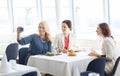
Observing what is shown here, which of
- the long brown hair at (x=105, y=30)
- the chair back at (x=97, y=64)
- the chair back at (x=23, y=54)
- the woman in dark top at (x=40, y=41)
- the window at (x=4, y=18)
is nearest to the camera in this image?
the chair back at (x=97, y=64)

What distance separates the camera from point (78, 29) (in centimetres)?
595

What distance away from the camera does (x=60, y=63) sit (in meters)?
3.73

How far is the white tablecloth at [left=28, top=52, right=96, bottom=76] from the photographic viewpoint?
3.68 metres

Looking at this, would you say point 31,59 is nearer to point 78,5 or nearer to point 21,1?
point 78,5

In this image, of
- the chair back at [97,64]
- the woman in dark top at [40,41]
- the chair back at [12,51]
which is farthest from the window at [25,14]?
the chair back at [97,64]

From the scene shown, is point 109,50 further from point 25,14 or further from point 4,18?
point 4,18

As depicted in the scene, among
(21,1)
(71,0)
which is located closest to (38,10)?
(21,1)

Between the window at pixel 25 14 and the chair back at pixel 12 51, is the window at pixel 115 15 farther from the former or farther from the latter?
the window at pixel 25 14

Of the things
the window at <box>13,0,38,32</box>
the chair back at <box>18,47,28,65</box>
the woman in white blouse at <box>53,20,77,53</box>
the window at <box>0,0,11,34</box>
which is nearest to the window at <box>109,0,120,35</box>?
the woman in white blouse at <box>53,20,77,53</box>

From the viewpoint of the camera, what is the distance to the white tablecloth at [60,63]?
3.68m

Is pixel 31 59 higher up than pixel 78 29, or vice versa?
pixel 78 29

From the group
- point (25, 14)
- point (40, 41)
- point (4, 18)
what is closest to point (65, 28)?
point (40, 41)

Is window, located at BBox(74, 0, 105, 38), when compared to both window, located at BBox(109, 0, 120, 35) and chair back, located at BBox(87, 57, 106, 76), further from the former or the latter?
chair back, located at BBox(87, 57, 106, 76)

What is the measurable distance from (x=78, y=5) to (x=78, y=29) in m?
0.54
